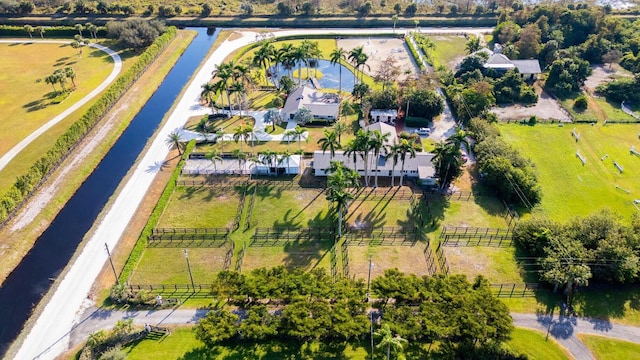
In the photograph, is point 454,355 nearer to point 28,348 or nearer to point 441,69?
point 28,348

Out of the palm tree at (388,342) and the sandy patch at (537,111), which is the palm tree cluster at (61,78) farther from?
the sandy patch at (537,111)

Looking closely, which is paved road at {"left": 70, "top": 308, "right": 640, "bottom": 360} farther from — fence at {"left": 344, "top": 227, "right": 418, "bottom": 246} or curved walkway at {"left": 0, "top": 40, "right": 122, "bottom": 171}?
curved walkway at {"left": 0, "top": 40, "right": 122, "bottom": 171}

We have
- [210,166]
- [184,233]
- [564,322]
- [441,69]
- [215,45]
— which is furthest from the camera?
[215,45]

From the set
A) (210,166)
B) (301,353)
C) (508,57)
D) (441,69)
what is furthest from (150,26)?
(301,353)

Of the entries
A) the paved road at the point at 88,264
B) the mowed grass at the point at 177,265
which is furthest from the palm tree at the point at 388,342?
the paved road at the point at 88,264

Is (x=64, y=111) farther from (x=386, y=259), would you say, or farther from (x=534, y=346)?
(x=534, y=346)

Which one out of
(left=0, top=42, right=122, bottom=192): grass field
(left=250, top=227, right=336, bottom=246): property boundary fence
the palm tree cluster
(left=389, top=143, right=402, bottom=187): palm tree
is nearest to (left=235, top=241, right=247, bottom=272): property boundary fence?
(left=250, top=227, right=336, bottom=246): property boundary fence

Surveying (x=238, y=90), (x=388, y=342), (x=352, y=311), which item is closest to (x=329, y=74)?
(x=238, y=90)

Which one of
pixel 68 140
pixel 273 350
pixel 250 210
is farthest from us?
pixel 68 140
